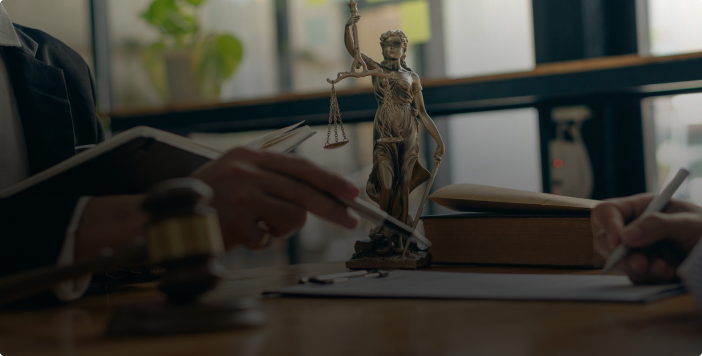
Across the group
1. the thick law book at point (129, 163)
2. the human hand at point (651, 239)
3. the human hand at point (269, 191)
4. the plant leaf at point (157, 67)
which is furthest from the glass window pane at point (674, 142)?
the plant leaf at point (157, 67)

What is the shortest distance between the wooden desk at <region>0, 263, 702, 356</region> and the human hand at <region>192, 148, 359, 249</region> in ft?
0.29

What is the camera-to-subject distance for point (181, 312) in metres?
0.49

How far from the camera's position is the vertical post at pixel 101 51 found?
155 inches

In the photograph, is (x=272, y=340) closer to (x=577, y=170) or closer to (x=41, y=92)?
(x=41, y=92)

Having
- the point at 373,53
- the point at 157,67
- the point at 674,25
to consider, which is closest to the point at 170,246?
the point at 674,25

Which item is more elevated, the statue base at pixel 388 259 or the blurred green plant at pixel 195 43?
the blurred green plant at pixel 195 43

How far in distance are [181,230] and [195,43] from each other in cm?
350

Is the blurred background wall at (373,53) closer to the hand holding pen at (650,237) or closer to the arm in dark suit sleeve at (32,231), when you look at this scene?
the arm in dark suit sleeve at (32,231)

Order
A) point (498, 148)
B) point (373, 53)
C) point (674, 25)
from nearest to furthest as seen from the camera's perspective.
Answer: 1. point (674, 25)
2. point (498, 148)
3. point (373, 53)

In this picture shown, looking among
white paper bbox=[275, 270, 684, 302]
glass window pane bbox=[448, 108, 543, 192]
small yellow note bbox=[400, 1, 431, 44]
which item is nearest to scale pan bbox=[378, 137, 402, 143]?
white paper bbox=[275, 270, 684, 302]

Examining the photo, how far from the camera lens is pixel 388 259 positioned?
1021mm

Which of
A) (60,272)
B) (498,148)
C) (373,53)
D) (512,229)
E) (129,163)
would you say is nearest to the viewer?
(60,272)

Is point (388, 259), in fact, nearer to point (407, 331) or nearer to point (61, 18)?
point (407, 331)

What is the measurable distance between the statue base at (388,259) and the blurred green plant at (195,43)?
9.21 ft
